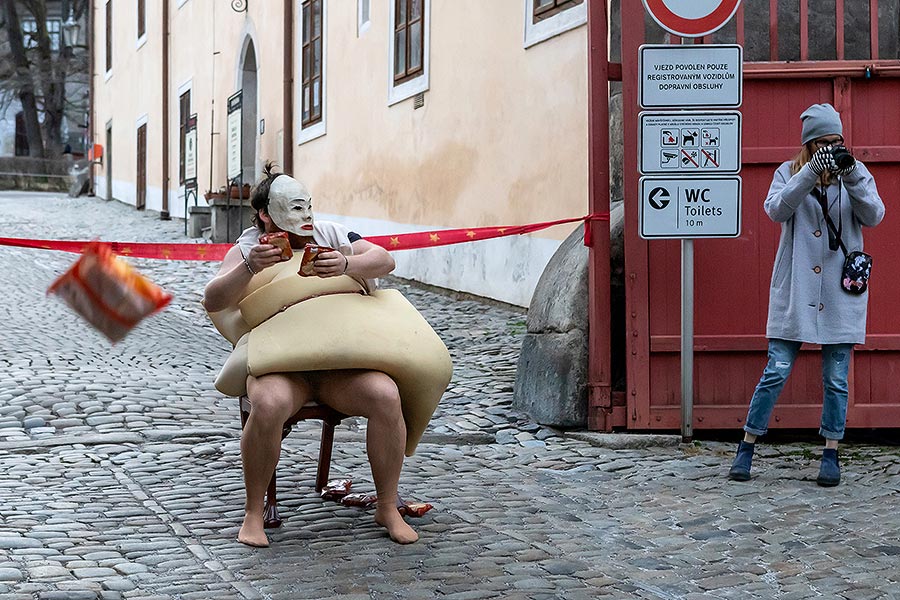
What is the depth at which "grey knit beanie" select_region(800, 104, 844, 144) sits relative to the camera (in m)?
5.98

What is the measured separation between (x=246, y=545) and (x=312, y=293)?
95cm

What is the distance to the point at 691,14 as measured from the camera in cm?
669

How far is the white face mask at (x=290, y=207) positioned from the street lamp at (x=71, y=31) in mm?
38459

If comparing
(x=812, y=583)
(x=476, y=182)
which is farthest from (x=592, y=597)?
(x=476, y=182)

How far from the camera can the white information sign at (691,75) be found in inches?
263

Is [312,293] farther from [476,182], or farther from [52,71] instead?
[52,71]

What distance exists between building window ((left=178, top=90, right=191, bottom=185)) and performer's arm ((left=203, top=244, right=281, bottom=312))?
2065 centimetres

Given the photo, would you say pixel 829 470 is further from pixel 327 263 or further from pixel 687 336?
pixel 327 263

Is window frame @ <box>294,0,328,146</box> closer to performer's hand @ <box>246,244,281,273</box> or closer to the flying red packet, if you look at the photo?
the flying red packet

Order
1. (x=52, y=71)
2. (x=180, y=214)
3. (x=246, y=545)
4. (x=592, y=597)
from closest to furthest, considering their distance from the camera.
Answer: (x=592, y=597) → (x=246, y=545) → (x=180, y=214) → (x=52, y=71)

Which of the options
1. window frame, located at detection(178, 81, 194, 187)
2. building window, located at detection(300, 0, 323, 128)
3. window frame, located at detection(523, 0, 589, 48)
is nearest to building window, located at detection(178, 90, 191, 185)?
window frame, located at detection(178, 81, 194, 187)

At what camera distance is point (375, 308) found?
16.5ft

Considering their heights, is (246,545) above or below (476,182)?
below

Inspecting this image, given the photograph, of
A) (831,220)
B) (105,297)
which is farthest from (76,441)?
(831,220)
